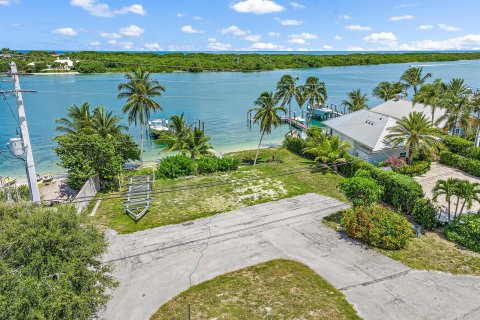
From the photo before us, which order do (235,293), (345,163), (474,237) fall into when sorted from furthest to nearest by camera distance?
(345,163) → (474,237) → (235,293)

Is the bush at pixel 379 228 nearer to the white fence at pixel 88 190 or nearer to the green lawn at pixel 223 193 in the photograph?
Result: the green lawn at pixel 223 193

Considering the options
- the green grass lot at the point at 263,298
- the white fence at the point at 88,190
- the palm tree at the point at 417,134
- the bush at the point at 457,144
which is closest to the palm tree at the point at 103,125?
the white fence at the point at 88,190

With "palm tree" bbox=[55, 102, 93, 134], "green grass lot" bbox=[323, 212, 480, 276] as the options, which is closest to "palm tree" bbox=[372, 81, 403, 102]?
"green grass lot" bbox=[323, 212, 480, 276]

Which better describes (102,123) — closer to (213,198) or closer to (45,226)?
(213,198)

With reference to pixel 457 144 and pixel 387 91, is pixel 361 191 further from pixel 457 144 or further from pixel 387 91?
pixel 387 91

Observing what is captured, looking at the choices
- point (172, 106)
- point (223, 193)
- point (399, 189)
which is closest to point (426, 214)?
point (399, 189)

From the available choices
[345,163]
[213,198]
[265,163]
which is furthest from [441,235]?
[265,163]
